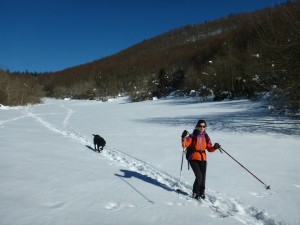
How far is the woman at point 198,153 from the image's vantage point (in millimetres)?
6930

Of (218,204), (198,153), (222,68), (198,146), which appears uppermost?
(222,68)

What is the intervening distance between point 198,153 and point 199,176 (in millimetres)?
473

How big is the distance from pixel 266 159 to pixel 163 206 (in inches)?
215

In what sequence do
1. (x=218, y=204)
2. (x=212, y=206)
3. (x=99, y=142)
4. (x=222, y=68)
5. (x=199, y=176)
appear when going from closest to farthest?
(x=212, y=206), (x=218, y=204), (x=199, y=176), (x=99, y=142), (x=222, y=68)

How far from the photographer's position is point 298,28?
15.1m

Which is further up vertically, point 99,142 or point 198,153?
point 198,153

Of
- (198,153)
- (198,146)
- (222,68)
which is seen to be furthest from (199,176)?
(222,68)

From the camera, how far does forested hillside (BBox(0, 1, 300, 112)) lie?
52.2 feet

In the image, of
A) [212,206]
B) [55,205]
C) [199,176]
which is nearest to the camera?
[55,205]

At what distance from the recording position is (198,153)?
23.0 ft

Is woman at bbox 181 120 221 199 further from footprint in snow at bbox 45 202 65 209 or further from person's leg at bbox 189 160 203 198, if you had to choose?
footprint in snow at bbox 45 202 65 209

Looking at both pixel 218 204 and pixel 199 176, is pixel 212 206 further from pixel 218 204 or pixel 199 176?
pixel 199 176

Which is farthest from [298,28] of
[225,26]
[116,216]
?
[225,26]

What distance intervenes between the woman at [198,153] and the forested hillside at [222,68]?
31.9ft
